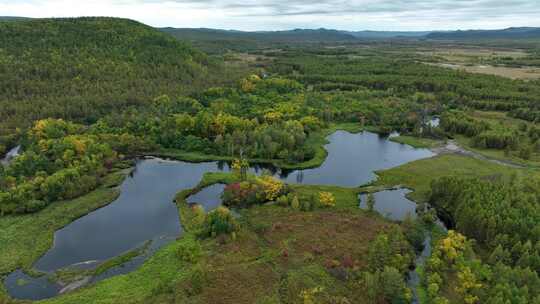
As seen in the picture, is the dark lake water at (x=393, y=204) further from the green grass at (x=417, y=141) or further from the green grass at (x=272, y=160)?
the green grass at (x=417, y=141)

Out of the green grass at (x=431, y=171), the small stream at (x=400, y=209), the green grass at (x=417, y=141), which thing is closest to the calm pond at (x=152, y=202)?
the green grass at (x=417, y=141)

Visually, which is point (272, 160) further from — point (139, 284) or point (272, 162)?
point (139, 284)

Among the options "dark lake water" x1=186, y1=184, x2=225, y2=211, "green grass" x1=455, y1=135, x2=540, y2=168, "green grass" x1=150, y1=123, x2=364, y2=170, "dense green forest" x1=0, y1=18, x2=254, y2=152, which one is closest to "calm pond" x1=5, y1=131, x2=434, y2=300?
"dark lake water" x1=186, y1=184, x2=225, y2=211

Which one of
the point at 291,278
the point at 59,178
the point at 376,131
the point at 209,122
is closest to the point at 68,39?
the point at 209,122

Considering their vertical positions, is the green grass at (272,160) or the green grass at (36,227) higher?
the green grass at (272,160)

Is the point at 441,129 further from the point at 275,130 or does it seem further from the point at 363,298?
the point at 363,298
